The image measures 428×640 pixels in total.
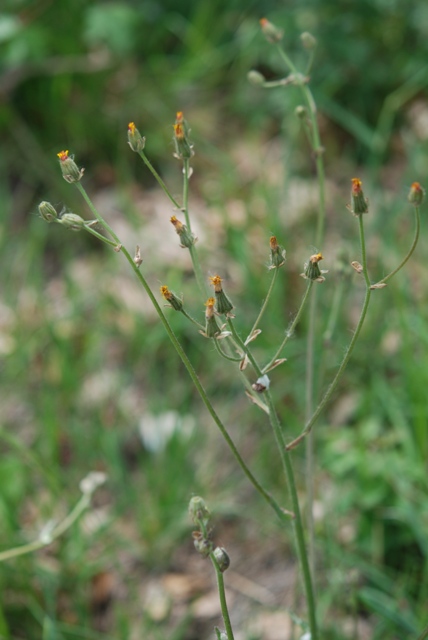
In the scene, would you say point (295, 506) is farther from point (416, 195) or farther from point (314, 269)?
point (416, 195)

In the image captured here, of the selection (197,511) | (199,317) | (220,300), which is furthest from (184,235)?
(199,317)

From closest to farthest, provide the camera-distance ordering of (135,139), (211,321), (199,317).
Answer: (211,321)
(135,139)
(199,317)

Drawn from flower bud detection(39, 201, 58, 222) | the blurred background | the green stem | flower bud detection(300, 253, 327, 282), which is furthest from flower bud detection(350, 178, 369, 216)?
flower bud detection(39, 201, 58, 222)

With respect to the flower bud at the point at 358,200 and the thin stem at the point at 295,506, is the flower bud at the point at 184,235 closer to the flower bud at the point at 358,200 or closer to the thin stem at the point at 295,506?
the thin stem at the point at 295,506

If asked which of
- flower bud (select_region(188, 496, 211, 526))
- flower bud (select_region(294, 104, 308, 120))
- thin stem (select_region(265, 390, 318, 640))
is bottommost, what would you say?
thin stem (select_region(265, 390, 318, 640))

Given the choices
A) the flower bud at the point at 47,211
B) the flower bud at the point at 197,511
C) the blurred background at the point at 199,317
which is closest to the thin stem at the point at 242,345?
the blurred background at the point at 199,317

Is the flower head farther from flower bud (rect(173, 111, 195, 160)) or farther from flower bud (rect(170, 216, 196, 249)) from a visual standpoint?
flower bud (rect(173, 111, 195, 160))
